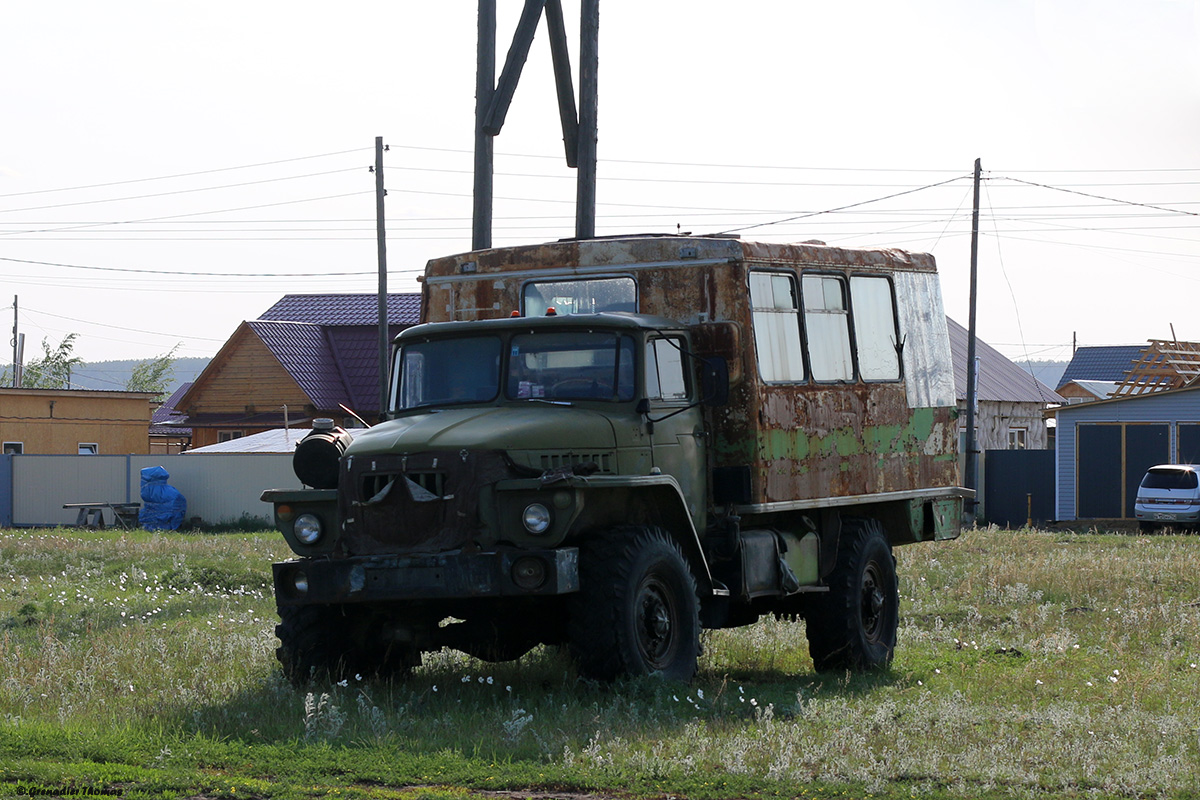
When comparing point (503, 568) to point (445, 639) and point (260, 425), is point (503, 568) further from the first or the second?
point (260, 425)

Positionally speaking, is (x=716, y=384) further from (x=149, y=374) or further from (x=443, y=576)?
(x=149, y=374)

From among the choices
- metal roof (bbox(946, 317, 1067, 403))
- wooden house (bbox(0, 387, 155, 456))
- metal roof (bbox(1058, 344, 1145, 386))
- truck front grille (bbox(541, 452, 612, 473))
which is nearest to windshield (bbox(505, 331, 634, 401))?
truck front grille (bbox(541, 452, 612, 473))

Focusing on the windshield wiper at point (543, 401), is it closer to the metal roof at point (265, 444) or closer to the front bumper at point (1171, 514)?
the front bumper at point (1171, 514)

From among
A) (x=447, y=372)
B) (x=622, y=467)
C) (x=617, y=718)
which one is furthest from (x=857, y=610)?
(x=617, y=718)

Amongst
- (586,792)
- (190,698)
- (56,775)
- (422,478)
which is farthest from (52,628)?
(586,792)

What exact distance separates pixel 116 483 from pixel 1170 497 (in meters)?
27.1

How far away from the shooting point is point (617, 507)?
33.2 ft

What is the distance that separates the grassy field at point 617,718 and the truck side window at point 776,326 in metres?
2.43

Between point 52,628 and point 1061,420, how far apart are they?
108 ft

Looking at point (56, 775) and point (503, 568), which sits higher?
point (503, 568)

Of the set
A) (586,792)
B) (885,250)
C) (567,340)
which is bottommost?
(586,792)

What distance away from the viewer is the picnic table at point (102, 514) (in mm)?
38750

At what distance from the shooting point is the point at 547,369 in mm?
10641

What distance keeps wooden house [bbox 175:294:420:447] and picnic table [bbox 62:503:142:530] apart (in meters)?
11.6
